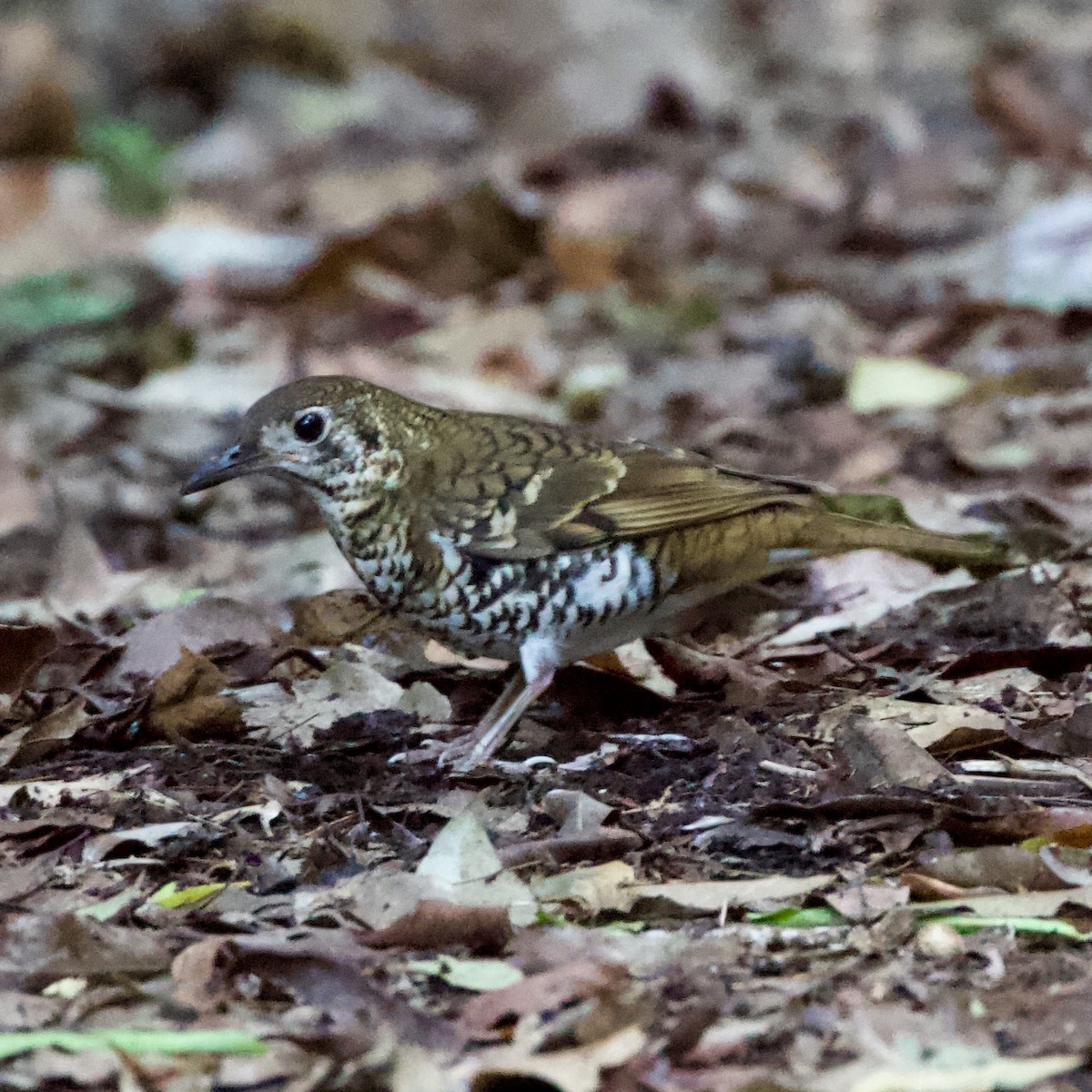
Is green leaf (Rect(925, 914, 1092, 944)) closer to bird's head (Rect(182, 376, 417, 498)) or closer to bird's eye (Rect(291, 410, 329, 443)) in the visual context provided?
bird's head (Rect(182, 376, 417, 498))

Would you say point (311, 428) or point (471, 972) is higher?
point (311, 428)

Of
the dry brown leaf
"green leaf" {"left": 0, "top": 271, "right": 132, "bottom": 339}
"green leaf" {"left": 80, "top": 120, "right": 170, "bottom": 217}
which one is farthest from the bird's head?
"green leaf" {"left": 80, "top": 120, "right": 170, "bottom": 217}

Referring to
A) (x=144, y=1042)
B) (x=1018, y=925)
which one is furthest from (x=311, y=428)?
(x=1018, y=925)

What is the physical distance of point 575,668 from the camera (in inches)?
207

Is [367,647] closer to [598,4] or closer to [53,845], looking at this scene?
[53,845]

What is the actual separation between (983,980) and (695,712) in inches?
65.9

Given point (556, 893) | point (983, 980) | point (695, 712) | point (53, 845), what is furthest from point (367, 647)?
point (983, 980)

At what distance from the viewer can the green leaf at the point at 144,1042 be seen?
3078mm

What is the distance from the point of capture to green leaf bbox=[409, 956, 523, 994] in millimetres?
3354

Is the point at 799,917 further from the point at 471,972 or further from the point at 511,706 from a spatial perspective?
the point at 511,706

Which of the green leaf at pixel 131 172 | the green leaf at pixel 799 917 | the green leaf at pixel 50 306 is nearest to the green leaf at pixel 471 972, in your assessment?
the green leaf at pixel 799 917

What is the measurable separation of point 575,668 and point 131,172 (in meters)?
7.93

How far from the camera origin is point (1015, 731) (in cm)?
434

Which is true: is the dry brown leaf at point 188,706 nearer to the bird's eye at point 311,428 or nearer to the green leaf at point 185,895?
the bird's eye at point 311,428
